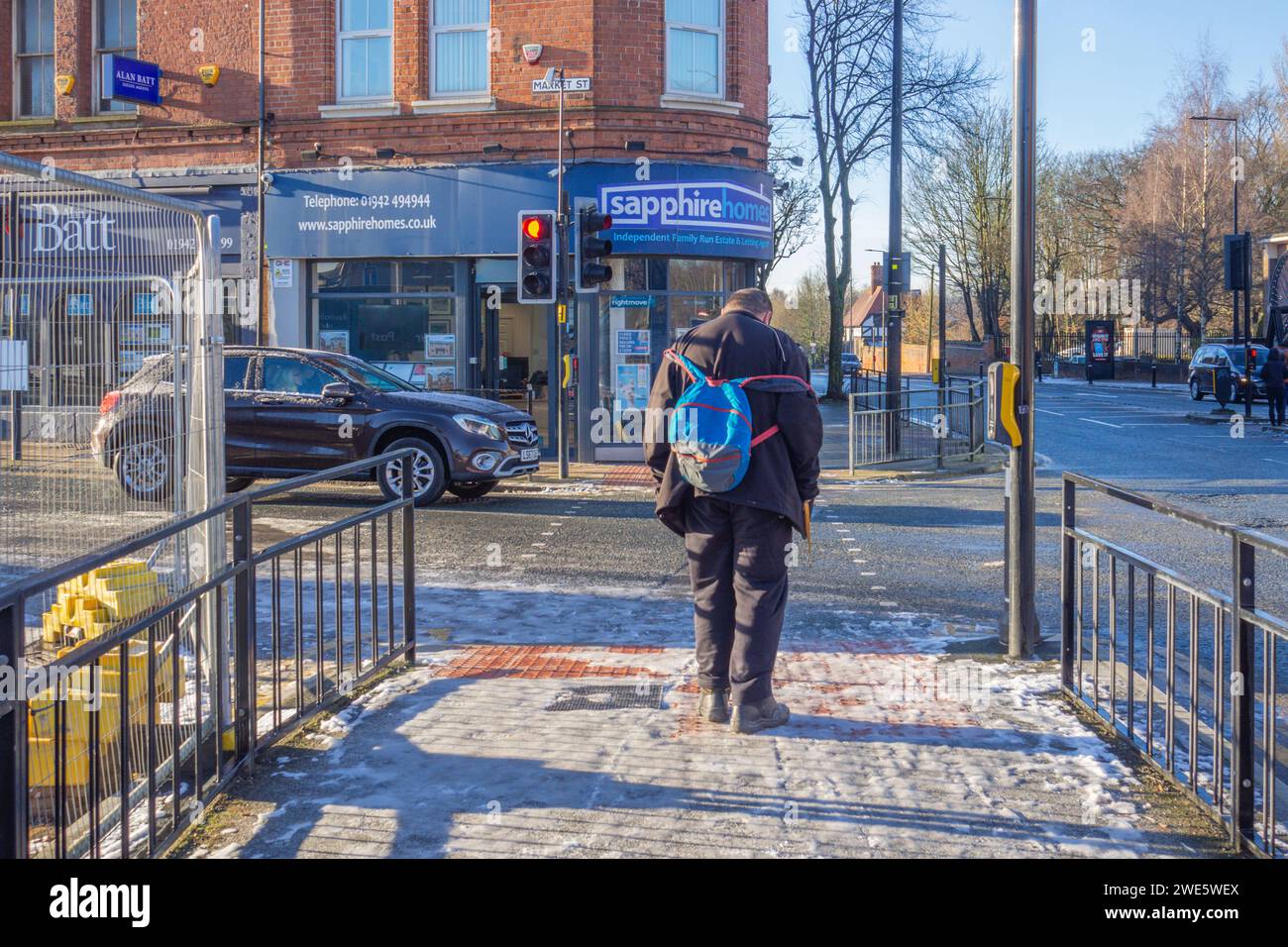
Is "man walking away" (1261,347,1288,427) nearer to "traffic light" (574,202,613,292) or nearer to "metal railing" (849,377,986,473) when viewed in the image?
"metal railing" (849,377,986,473)

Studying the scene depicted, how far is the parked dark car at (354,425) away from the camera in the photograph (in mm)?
14484

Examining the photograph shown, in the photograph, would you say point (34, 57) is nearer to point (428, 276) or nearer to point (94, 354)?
point (428, 276)

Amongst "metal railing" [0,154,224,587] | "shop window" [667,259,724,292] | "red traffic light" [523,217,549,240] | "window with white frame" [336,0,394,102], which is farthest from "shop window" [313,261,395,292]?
"metal railing" [0,154,224,587]

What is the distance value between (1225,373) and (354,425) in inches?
966

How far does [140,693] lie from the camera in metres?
4.34

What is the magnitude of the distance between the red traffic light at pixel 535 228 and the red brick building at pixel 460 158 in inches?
93.3

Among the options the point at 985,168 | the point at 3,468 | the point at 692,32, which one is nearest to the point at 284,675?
the point at 3,468

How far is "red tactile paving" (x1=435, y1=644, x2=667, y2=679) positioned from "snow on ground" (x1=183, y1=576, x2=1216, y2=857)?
0.03 metres

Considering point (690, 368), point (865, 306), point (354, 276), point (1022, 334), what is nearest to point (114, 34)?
point (354, 276)

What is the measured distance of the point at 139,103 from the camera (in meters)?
21.3

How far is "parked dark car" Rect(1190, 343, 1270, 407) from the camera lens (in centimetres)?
3203

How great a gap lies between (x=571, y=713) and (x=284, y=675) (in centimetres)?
157
